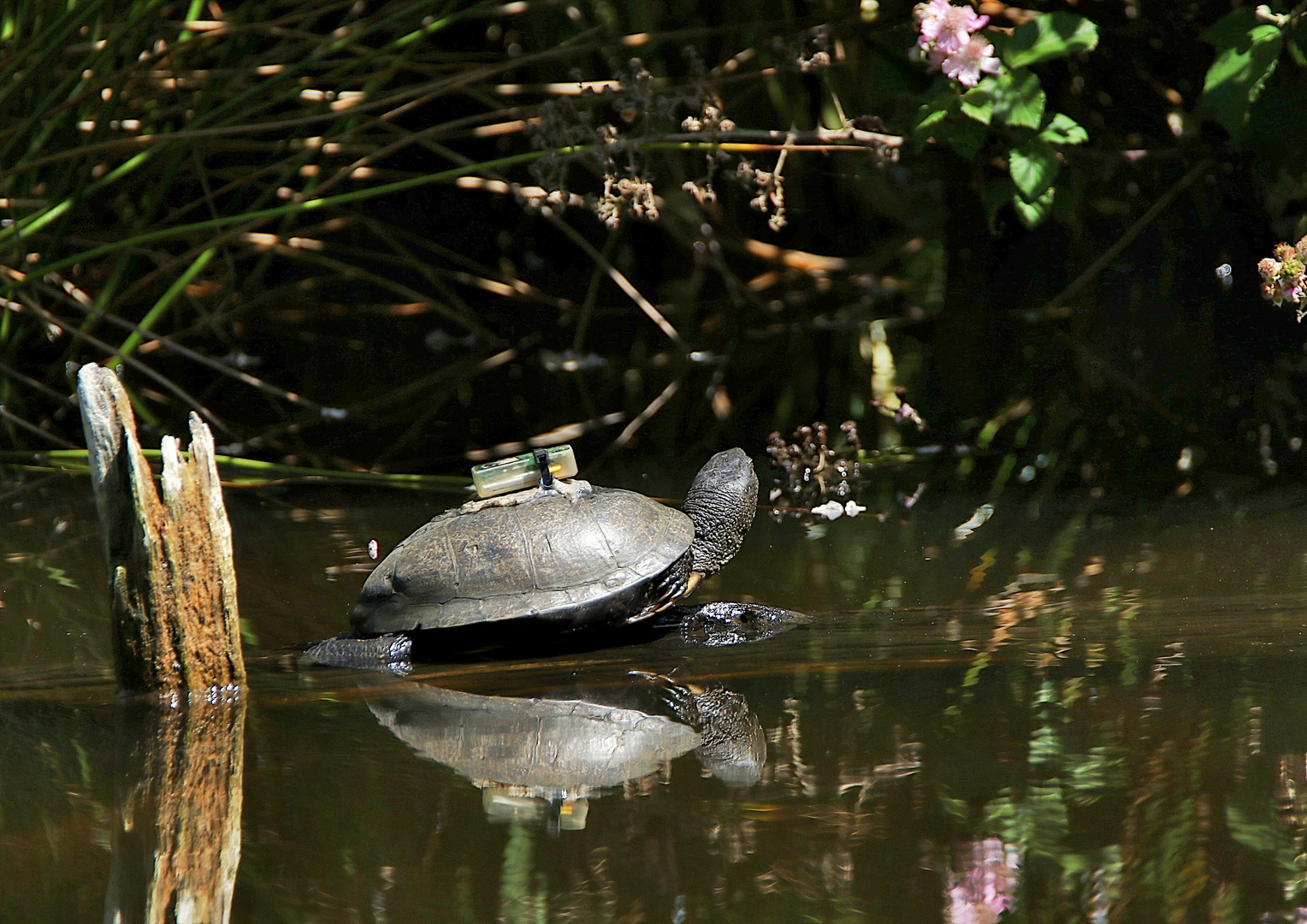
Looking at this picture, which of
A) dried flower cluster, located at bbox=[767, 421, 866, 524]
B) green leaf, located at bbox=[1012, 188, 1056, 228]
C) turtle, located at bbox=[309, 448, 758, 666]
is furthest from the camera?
green leaf, located at bbox=[1012, 188, 1056, 228]

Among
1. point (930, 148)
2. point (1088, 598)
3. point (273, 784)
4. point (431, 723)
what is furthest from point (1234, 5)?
point (273, 784)

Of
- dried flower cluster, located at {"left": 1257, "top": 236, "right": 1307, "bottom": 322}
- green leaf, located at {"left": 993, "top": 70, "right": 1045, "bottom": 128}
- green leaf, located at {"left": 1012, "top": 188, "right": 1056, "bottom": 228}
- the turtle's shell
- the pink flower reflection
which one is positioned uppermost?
green leaf, located at {"left": 993, "top": 70, "right": 1045, "bottom": 128}

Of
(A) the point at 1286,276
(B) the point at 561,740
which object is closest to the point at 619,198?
(A) the point at 1286,276

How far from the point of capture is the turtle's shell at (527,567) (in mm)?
2619

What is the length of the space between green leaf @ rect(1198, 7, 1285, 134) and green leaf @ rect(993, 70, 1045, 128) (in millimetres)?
552

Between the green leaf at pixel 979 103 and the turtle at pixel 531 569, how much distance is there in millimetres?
2149

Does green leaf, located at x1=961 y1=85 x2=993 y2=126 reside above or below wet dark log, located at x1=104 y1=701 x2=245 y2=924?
above

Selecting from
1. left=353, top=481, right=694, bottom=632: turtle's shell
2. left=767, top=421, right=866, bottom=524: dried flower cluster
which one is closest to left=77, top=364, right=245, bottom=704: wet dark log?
left=353, top=481, right=694, bottom=632: turtle's shell

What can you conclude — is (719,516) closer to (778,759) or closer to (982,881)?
(778,759)

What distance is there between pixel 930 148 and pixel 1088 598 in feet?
12.3

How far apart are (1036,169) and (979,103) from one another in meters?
0.33

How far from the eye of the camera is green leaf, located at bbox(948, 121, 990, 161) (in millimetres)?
4273

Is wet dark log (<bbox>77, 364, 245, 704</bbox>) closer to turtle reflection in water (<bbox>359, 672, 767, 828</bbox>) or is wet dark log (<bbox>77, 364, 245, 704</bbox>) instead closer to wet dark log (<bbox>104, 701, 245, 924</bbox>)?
wet dark log (<bbox>104, 701, 245, 924</bbox>)

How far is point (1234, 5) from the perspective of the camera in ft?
16.7
